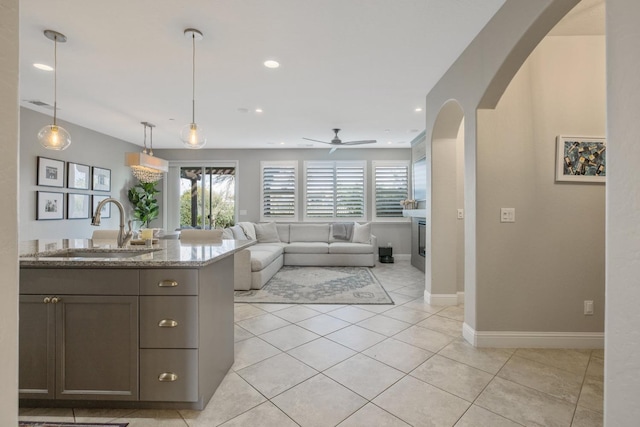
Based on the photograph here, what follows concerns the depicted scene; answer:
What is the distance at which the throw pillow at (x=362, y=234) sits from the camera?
652 centimetres

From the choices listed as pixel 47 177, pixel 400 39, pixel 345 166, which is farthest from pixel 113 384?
pixel 345 166

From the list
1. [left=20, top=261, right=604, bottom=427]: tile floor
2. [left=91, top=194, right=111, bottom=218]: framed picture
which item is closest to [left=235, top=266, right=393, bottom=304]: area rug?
[left=20, top=261, right=604, bottom=427]: tile floor

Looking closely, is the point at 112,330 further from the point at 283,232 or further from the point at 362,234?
the point at 362,234

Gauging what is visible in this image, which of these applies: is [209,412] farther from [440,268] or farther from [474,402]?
[440,268]

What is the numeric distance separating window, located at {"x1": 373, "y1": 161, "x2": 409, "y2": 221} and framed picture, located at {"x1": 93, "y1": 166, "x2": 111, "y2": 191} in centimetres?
577

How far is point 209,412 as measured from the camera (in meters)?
1.75

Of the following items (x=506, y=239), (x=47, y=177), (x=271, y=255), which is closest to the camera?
(x=506, y=239)

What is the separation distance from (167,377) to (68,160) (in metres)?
5.27

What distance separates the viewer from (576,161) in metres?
2.58

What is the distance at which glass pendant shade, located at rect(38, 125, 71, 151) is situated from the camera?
2764 millimetres

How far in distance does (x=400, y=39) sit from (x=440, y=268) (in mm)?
2568

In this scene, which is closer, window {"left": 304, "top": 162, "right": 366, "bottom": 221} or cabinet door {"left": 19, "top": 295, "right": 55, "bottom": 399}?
cabinet door {"left": 19, "top": 295, "right": 55, "bottom": 399}

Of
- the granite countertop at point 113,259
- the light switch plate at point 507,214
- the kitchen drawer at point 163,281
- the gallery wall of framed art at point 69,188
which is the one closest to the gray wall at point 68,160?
the gallery wall of framed art at point 69,188

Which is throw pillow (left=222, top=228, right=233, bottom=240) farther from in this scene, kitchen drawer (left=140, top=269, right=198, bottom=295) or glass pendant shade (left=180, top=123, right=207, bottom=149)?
kitchen drawer (left=140, top=269, right=198, bottom=295)
